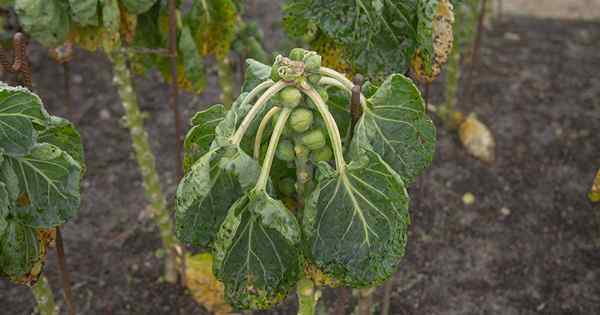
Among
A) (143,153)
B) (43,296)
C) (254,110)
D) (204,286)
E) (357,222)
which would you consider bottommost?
(204,286)

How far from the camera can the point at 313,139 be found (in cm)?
179

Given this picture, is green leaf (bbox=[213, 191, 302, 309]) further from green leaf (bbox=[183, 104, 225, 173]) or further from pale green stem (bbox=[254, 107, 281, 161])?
green leaf (bbox=[183, 104, 225, 173])

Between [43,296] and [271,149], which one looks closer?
[271,149]

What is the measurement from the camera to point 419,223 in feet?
14.1

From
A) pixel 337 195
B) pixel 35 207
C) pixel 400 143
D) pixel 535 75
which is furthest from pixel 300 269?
pixel 535 75

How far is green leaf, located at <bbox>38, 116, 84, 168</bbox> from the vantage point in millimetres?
2160

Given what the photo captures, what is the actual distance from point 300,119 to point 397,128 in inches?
12.2

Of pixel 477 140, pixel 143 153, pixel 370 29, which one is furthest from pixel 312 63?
pixel 477 140

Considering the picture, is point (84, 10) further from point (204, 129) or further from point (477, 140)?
point (477, 140)

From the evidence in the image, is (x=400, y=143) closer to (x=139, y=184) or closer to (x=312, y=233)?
(x=312, y=233)

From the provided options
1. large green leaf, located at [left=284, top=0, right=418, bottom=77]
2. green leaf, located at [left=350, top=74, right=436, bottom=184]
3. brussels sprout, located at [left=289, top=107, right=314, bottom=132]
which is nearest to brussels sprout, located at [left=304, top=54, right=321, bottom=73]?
brussels sprout, located at [left=289, top=107, right=314, bottom=132]

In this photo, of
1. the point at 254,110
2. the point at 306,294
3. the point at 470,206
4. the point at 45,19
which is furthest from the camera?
the point at 470,206

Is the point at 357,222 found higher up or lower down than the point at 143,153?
higher up

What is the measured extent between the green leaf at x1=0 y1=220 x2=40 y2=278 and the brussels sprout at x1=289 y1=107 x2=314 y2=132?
38.7 inches
